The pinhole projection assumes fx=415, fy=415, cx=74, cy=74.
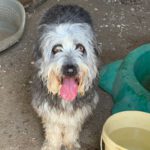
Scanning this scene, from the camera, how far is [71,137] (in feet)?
10.1

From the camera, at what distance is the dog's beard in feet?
8.23

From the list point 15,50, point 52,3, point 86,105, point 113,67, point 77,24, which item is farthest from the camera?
point 52,3

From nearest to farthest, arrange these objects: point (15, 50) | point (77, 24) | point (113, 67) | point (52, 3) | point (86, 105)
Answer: point (77, 24) < point (86, 105) < point (113, 67) < point (15, 50) < point (52, 3)

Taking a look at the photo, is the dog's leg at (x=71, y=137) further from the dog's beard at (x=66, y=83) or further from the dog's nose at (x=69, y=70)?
the dog's nose at (x=69, y=70)

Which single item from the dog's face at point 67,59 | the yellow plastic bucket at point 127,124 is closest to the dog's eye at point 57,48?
the dog's face at point 67,59

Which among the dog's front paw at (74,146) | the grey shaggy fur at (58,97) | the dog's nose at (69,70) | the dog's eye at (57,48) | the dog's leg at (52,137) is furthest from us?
the dog's front paw at (74,146)

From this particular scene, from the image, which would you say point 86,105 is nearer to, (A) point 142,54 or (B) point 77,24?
(B) point 77,24

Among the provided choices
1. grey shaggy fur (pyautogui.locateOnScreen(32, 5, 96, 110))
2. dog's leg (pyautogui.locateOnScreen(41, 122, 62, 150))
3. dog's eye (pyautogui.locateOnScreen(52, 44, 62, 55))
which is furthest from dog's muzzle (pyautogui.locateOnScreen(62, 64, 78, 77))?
dog's leg (pyautogui.locateOnScreen(41, 122, 62, 150))

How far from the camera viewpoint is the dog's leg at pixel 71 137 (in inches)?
119

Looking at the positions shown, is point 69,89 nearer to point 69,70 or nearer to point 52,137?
point 69,70

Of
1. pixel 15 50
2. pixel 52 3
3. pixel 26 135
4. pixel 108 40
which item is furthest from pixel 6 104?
pixel 52 3

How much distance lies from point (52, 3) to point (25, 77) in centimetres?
133

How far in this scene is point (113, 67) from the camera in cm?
367

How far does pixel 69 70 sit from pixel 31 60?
4.82ft
